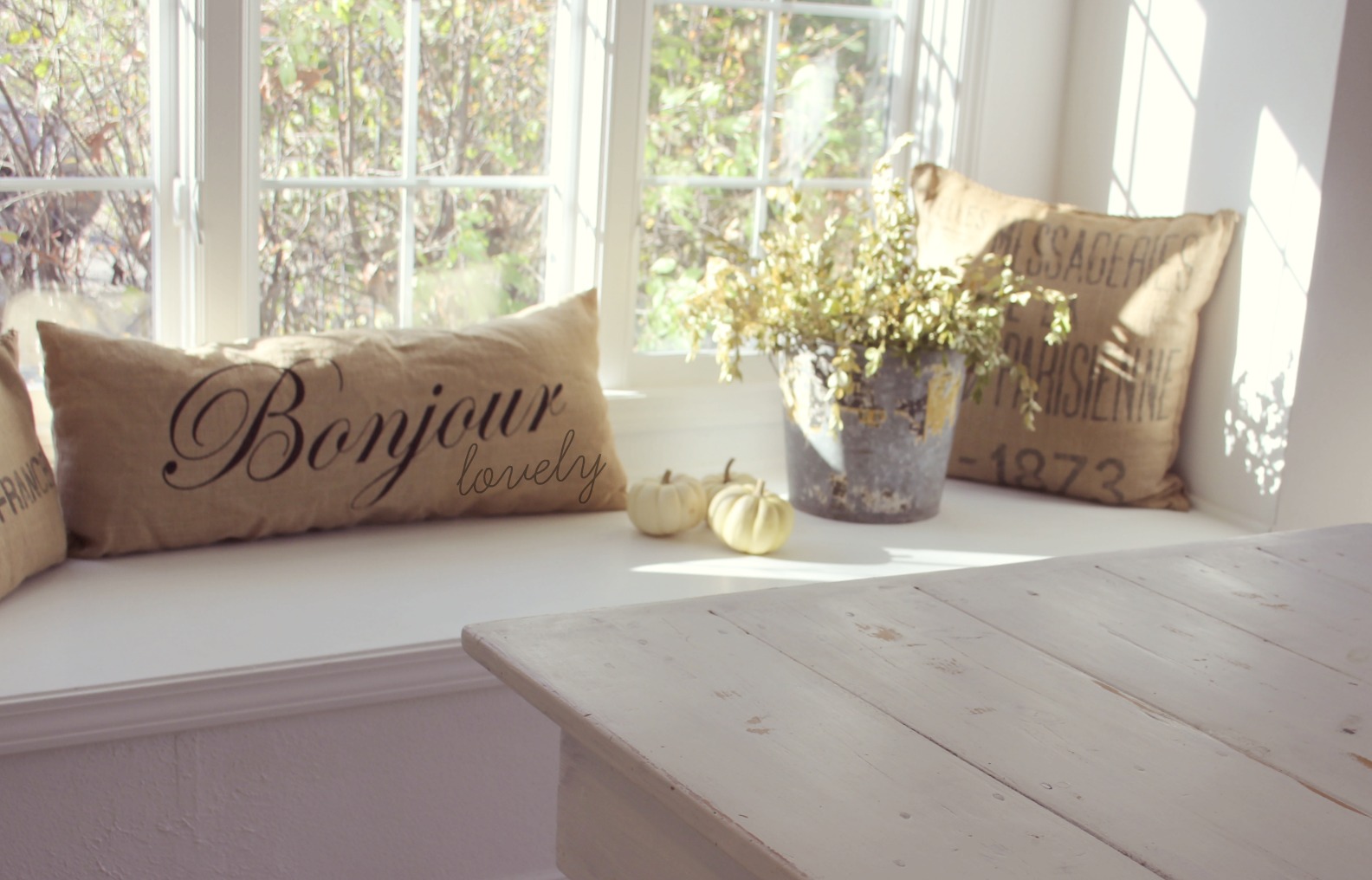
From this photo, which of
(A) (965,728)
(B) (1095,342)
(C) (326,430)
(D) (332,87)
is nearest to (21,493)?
(C) (326,430)

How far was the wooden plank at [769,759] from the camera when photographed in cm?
83

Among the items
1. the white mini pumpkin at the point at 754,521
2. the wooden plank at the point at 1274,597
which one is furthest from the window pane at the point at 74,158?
the wooden plank at the point at 1274,597

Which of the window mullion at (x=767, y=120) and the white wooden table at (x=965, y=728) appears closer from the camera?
the white wooden table at (x=965, y=728)

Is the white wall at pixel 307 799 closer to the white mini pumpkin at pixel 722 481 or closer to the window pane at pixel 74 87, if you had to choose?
the white mini pumpkin at pixel 722 481

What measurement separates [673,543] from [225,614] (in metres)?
0.78

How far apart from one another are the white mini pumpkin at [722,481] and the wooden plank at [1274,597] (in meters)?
1.10

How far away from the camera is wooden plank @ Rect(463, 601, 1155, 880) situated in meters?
0.83

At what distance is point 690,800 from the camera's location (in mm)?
882

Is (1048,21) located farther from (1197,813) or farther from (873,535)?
(1197,813)

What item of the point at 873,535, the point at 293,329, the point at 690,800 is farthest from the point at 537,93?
the point at 690,800

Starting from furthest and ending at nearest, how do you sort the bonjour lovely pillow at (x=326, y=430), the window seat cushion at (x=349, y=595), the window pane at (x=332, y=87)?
the window pane at (x=332, y=87), the bonjour lovely pillow at (x=326, y=430), the window seat cushion at (x=349, y=595)

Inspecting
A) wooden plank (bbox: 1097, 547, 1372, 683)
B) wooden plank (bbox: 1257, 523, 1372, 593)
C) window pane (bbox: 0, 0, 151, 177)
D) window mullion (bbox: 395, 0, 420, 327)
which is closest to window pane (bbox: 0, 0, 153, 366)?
window pane (bbox: 0, 0, 151, 177)

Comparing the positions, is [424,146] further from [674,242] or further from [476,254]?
[674,242]

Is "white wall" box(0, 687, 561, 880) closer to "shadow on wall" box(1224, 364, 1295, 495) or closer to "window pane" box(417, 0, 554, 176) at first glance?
"window pane" box(417, 0, 554, 176)
